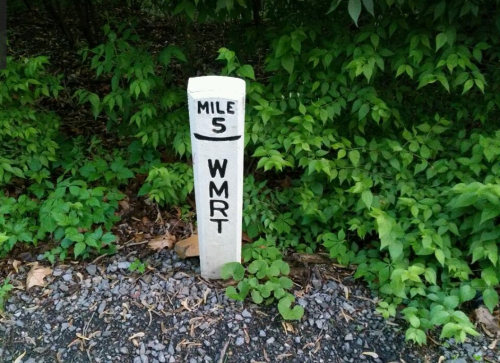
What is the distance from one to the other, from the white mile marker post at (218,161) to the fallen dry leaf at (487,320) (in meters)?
1.43

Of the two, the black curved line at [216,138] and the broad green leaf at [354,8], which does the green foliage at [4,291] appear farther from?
the broad green leaf at [354,8]

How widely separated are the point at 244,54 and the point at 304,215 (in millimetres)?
1425

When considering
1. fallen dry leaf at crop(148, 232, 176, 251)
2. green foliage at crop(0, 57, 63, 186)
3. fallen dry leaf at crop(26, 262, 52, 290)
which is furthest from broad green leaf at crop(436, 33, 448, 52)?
fallen dry leaf at crop(26, 262, 52, 290)

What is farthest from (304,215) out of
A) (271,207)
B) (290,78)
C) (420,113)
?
(420,113)

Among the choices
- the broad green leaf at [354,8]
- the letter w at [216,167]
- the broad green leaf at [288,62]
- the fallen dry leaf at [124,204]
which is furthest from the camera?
the fallen dry leaf at [124,204]

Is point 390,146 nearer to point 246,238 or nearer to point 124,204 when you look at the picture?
point 246,238

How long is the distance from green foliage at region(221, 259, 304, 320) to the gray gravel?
82 mm

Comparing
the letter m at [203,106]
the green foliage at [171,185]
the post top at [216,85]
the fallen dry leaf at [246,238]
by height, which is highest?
the post top at [216,85]

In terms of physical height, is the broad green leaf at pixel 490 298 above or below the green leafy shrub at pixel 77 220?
below

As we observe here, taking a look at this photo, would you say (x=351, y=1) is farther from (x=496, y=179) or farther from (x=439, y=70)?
(x=496, y=179)

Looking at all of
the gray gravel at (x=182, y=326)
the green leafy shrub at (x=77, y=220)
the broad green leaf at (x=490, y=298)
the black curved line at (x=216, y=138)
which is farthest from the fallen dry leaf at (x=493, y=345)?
the green leafy shrub at (x=77, y=220)

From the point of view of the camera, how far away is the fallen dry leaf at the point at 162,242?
3117 mm

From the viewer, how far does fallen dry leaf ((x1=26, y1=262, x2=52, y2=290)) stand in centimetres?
281

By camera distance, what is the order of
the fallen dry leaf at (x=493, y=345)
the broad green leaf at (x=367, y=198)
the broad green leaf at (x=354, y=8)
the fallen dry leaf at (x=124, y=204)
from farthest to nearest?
the fallen dry leaf at (x=124, y=204) → the broad green leaf at (x=367, y=198) → the fallen dry leaf at (x=493, y=345) → the broad green leaf at (x=354, y=8)
